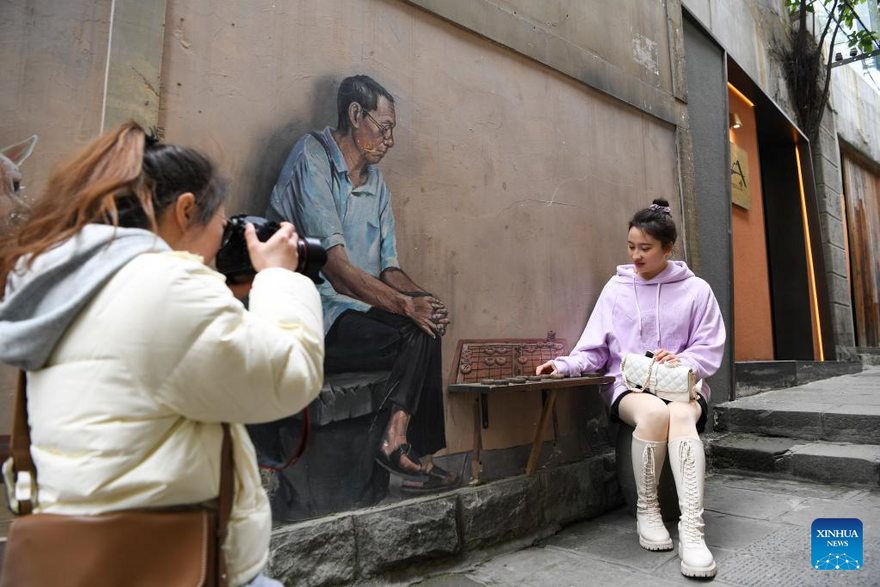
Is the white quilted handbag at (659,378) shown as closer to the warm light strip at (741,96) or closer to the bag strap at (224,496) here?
the bag strap at (224,496)

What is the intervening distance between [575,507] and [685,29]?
3.98 m

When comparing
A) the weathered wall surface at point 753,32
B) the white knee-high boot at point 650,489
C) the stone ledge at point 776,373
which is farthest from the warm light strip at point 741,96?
the white knee-high boot at point 650,489

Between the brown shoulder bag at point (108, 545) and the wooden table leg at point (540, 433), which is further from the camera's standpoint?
the wooden table leg at point (540, 433)

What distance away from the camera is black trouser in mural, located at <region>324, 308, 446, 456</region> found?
2.23 metres

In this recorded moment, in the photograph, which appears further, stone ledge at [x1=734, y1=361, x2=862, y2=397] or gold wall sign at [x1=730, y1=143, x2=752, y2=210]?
gold wall sign at [x1=730, y1=143, x2=752, y2=210]

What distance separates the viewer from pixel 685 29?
16.1 ft

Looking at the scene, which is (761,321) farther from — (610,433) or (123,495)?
(123,495)

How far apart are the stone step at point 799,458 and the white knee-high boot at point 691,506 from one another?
156 cm

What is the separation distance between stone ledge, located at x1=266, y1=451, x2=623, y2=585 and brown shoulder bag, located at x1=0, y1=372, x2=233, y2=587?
1121 millimetres

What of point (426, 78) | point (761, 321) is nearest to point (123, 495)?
point (426, 78)

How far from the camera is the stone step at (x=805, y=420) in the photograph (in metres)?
3.73

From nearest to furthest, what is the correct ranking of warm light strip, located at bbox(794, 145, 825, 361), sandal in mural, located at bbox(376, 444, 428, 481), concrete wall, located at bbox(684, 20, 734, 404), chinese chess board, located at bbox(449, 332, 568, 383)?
sandal in mural, located at bbox(376, 444, 428, 481), chinese chess board, located at bbox(449, 332, 568, 383), concrete wall, located at bbox(684, 20, 734, 404), warm light strip, located at bbox(794, 145, 825, 361)

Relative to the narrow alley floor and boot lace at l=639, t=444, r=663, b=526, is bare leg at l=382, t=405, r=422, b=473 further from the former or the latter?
boot lace at l=639, t=444, r=663, b=526

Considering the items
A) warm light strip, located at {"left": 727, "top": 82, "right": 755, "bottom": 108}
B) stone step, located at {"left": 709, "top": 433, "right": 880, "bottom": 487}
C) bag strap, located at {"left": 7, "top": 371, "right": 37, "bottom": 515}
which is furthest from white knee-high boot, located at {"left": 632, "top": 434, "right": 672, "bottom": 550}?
warm light strip, located at {"left": 727, "top": 82, "right": 755, "bottom": 108}
